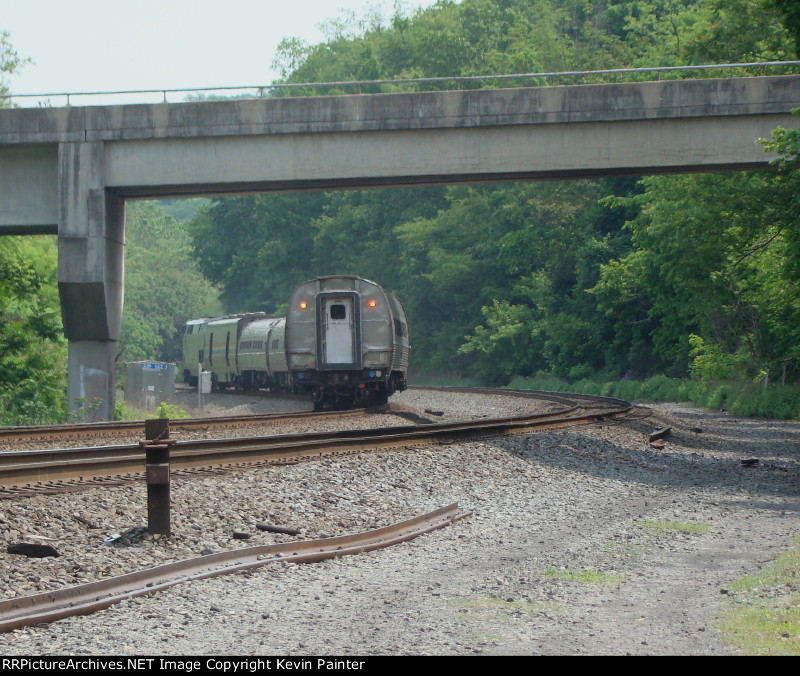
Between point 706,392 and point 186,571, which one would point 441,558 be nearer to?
point 186,571

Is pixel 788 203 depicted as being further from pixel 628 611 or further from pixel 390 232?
pixel 390 232

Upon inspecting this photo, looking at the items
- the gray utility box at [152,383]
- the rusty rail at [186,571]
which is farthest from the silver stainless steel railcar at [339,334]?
the rusty rail at [186,571]

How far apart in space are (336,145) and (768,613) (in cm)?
1945

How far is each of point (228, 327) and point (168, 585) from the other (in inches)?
1450

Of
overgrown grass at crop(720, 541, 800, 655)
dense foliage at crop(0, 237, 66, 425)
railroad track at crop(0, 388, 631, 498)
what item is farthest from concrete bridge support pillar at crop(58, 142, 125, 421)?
overgrown grass at crop(720, 541, 800, 655)

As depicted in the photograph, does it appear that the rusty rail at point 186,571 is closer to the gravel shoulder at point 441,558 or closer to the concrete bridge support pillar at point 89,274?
the gravel shoulder at point 441,558

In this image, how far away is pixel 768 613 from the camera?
630cm

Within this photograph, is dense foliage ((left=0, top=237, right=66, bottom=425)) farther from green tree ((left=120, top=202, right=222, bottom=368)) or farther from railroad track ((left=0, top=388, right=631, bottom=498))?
green tree ((left=120, top=202, right=222, bottom=368))

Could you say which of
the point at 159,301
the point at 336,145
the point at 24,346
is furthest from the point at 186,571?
the point at 159,301

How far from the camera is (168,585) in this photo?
22.9 ft

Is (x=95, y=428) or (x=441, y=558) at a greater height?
(x=95, y=428)
